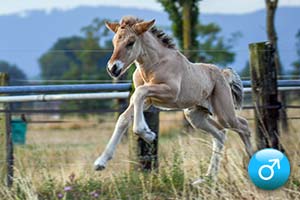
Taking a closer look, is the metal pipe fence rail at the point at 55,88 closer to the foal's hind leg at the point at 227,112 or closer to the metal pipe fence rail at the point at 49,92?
the metal pipe fence rail at the point at 49,92

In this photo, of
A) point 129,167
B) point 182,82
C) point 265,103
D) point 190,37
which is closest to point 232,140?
point 265,103

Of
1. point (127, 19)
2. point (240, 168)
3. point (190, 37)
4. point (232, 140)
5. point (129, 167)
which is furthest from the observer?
point (190, 37)

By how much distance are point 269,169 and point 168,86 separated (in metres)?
1.37

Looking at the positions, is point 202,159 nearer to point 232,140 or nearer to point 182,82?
point 182,82

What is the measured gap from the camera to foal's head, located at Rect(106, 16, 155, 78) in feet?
21.5

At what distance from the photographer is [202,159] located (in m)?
7.93

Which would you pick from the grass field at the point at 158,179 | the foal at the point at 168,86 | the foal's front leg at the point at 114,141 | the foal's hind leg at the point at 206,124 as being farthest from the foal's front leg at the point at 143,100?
the foal's hind leg at the point at 206,124

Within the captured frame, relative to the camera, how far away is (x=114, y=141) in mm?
6453

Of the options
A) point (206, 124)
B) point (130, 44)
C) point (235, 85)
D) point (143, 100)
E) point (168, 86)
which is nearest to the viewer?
point (143, 100)

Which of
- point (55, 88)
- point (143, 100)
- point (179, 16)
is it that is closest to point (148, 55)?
point (143, 100)

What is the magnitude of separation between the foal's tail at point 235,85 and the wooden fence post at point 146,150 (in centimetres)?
79

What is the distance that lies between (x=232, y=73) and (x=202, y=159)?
961 mm

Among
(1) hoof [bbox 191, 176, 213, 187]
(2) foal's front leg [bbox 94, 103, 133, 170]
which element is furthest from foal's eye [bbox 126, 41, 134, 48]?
(1) hoof [bbox 191, 176, 213, 187]

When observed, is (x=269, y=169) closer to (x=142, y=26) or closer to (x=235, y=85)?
(x=142, y=26)
